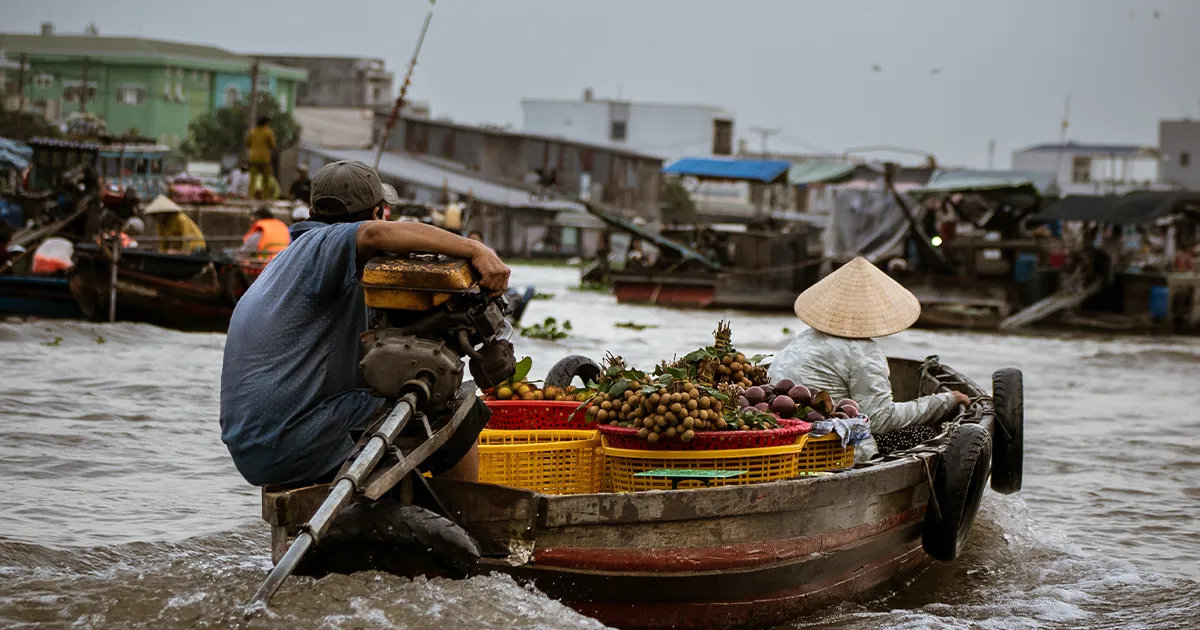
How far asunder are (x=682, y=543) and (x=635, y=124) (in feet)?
185

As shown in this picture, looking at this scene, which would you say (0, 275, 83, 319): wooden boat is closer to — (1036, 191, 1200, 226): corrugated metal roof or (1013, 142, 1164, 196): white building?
(1036, 191, 1200, 226): corrugated metal roof

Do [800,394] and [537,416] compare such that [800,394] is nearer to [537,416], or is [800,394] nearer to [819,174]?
[537,416]

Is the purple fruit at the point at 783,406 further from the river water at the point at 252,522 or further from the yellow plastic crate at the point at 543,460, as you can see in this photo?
the river water at the point at 252,522

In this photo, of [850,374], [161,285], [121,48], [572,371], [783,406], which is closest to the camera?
[783,406]

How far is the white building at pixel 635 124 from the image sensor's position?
57.3 m

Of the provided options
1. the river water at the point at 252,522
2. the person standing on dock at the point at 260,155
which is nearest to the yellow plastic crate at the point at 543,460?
the river water at the point at 252,522

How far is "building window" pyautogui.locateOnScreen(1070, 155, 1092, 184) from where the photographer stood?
202 feet

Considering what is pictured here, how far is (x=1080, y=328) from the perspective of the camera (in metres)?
20.3

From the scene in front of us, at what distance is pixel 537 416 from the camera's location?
5.25m

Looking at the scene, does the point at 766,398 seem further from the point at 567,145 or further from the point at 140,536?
the point at 567,145

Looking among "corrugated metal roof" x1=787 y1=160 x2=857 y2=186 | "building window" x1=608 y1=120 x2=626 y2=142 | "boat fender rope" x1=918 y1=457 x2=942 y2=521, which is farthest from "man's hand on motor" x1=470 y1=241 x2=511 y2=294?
"building window" x1=608 y1=120 x2=626 y2=142

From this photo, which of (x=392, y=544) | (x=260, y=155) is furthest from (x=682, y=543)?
(x=260, y=155)

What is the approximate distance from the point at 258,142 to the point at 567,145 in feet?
71.1

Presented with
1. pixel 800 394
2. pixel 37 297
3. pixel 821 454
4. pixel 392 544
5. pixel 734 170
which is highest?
pixel 734 170
